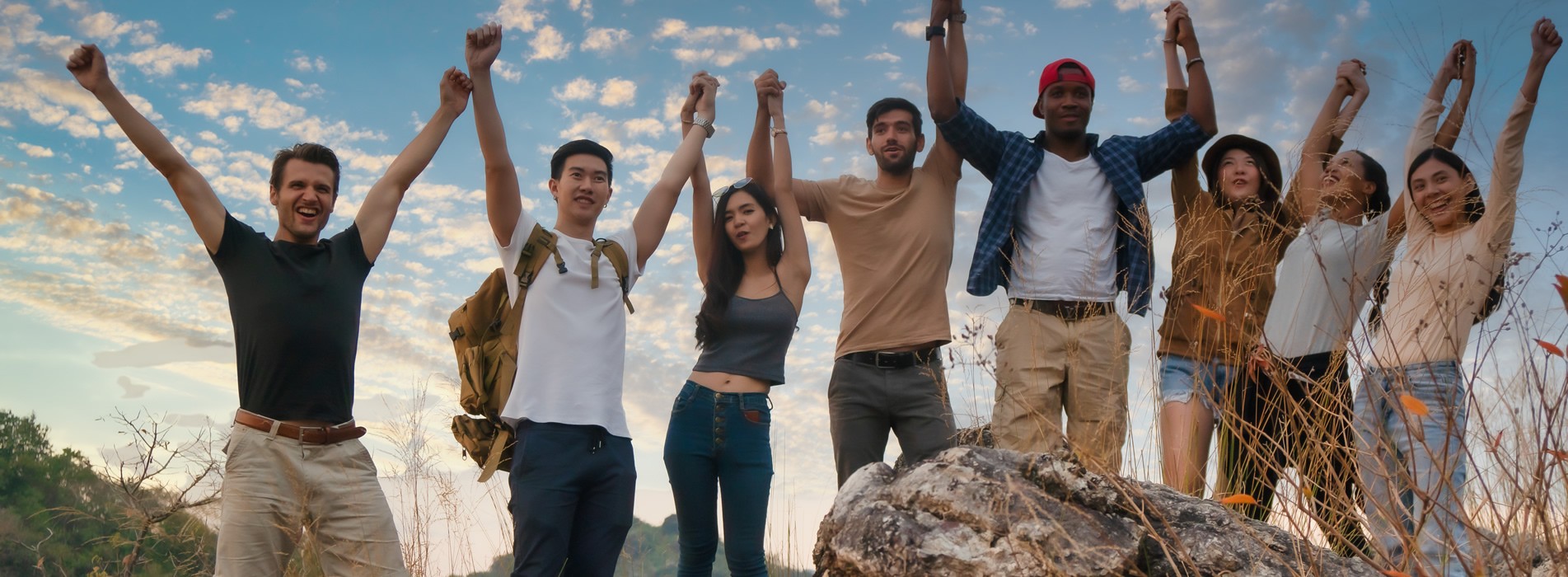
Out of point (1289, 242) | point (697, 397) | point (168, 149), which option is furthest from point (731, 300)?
point (1289, 242)

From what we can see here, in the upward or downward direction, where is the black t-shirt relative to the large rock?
upward

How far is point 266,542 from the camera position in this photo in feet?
10.3

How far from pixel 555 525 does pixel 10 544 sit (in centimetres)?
2139

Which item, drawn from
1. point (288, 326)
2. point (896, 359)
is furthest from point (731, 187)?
point (288, 326)

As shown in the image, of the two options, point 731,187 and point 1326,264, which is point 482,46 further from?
point 1326,264

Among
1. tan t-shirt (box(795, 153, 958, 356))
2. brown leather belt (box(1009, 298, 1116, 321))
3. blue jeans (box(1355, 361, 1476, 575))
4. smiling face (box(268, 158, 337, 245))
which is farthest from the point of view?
tan t-shirt (box(795, 153, 958, 356))

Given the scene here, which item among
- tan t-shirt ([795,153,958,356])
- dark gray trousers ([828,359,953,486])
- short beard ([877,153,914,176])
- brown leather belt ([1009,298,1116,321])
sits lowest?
dark gray trousers ([828,359,953,486])

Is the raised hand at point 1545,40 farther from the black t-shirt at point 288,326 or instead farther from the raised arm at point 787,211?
the black t-shirt at point 288,326

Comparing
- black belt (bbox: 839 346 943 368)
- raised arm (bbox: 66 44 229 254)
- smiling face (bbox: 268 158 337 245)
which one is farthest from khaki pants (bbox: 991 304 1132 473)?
raised arm (bbox: 66 44 229 254)

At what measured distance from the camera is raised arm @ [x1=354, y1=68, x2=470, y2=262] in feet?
11.6

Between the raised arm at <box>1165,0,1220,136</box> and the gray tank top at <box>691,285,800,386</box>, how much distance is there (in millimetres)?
1852

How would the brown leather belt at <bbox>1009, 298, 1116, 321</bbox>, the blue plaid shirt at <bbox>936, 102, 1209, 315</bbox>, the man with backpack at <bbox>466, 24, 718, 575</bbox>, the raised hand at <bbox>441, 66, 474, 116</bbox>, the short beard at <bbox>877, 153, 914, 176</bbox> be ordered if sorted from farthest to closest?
the short beard at <bbox>877, 153, 914, 176</bbox>
the blue plaid shirt at <bbox>936, 102, 1209, 315</bbox>
the brown leather belt at <bbox>1009, 298, 1116, 321</bbox>
the raised hand at <bbox>441, 66, 474, 116</bbox>
the man with backpack at <bbox>466, 24, 718, 575</bbox>

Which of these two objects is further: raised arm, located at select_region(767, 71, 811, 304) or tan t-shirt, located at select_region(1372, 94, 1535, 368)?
raised arm, located at select_region(767, 71, 811, 304)

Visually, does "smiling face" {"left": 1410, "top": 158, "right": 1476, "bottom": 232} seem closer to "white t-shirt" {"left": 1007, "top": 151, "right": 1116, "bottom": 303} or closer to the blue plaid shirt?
the blue plaid shirt
